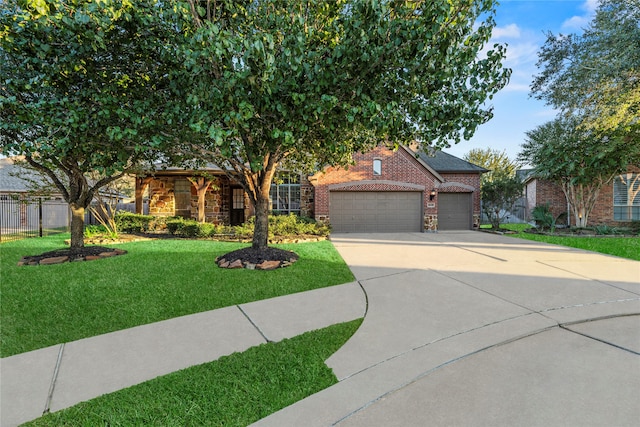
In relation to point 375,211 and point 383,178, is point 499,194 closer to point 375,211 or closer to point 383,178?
point 383,178

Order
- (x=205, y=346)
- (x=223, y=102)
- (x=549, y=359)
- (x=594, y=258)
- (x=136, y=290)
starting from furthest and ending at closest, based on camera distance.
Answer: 1. (x=594, y=258)
2. (x=136, y=290)
3. (x=223, y=102)
4. (x=205, y=346)
5. (x=549, y=359)

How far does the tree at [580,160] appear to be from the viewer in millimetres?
13164

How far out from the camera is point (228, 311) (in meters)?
4.09

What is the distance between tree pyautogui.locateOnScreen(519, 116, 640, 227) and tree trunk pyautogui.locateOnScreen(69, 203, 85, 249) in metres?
18.1

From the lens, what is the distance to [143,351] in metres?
3.11

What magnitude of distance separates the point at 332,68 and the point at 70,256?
7763 mm

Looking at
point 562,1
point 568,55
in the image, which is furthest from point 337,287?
point 568,55

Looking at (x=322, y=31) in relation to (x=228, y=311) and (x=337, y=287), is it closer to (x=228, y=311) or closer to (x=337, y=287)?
(x=337, y=287)

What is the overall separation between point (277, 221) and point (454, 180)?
11189 millimetres

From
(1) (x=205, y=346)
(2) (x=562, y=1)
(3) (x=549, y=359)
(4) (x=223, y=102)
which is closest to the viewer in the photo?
(3) (x=549, y=359)

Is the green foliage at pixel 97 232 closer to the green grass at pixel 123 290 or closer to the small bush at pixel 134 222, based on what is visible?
the small bush at pixel 134 222

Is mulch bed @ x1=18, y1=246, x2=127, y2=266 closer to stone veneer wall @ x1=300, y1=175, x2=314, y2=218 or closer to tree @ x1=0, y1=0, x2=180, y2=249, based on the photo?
tree @ x1=0, y1=0, x2=180, y2=249

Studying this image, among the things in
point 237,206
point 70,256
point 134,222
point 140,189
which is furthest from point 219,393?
point 140,189

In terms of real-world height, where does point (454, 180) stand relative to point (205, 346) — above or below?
above
